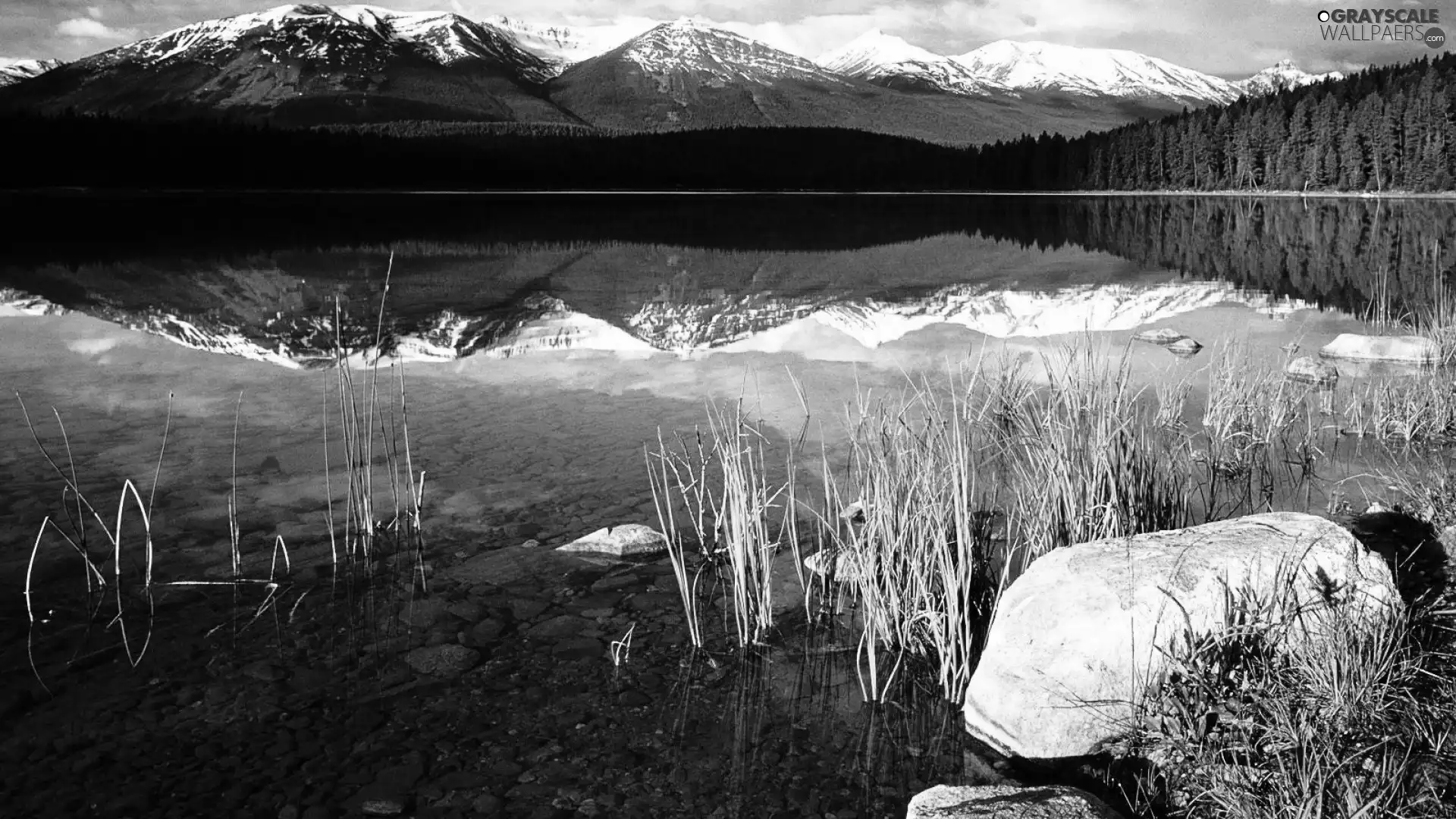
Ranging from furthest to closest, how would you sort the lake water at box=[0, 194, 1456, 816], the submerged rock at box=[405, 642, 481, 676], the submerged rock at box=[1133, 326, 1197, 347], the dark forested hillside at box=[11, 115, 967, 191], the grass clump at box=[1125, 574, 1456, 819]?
the dark forested hillside at box=[11, 115, 967, 191]
the submerged rock at box=[1133, 326, 1197, 347]
the lake water at box=[0, 194, 1456, 816]
the submerged rock at box=[405, 642, 481, 676]
the grass clump at box=[1125, 574, 1456, 819]

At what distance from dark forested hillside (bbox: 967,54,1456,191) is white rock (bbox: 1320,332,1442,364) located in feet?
246

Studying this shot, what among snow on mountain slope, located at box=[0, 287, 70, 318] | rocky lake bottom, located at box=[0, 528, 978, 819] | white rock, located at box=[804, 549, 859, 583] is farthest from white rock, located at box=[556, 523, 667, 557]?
snow on mountain slope, located at box=[0, 287, 70, 318]

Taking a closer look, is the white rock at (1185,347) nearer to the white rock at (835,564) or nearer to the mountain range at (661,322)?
the mountain range at (661,322)

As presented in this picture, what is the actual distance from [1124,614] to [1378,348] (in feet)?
33.0

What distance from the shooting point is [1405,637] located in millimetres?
4332

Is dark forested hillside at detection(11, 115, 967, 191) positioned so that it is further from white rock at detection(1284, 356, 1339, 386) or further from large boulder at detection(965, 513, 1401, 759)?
large boulder at detection(965, 513, 1401, 759)

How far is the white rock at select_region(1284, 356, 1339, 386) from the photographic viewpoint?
11.1 meters

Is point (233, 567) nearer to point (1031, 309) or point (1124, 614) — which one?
point (1124, 614)

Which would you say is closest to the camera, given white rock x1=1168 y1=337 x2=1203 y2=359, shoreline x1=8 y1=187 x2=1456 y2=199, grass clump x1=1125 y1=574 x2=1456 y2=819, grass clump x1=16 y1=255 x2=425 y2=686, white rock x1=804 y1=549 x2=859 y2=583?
grass clump x1=1125 y1=574 x2=1456 y2=819

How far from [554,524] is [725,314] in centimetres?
1079

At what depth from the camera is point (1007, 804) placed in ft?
12.1

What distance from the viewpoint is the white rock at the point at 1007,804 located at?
3.64 meters

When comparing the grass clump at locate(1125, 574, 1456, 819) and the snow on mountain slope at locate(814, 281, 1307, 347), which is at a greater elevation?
the grass clump at locate(1125, 574, 1456, 819)

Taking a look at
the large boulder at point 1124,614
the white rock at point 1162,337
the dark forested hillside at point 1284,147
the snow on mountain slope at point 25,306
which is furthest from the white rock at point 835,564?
the dark forested hillside at point 1284,147
